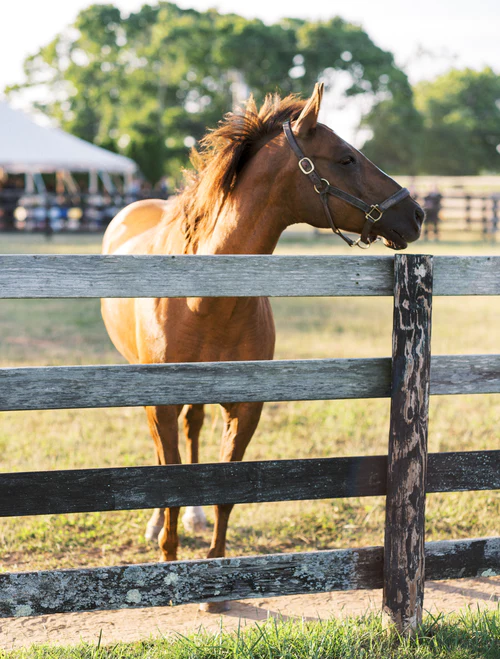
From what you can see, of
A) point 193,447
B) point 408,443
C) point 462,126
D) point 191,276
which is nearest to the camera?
point 191,276

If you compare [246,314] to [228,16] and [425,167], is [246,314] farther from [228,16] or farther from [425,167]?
[425,167]

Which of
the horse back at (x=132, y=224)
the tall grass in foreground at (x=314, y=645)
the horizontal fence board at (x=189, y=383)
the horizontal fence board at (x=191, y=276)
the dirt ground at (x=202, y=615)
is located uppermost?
the horse back at (x=132, y=224)

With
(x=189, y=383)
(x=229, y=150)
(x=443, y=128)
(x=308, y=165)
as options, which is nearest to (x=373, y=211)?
(x=308, y=165)

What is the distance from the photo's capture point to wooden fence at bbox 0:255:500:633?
99.3 inches

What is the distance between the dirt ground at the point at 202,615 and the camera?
3.01 meters

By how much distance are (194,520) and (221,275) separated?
227cm

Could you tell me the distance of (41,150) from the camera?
27.0 m

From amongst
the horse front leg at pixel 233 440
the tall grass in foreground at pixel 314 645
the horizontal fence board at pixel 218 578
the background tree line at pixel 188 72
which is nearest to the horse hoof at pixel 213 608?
the horse front leg at pixel 233 440

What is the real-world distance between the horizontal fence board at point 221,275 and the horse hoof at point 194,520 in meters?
2.18

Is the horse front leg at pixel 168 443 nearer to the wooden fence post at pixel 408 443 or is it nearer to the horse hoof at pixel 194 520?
the horse hoof at pixel 194 520

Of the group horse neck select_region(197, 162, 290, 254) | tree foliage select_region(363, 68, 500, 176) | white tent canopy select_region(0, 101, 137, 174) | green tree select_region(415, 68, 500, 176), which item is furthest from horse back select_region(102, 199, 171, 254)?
green tree select_region(415, 68, 500, 176)

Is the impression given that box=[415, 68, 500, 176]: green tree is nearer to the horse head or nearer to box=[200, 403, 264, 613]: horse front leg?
the horse head

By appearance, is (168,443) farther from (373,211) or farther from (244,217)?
(373,211)

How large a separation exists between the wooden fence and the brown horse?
0.68 meters
